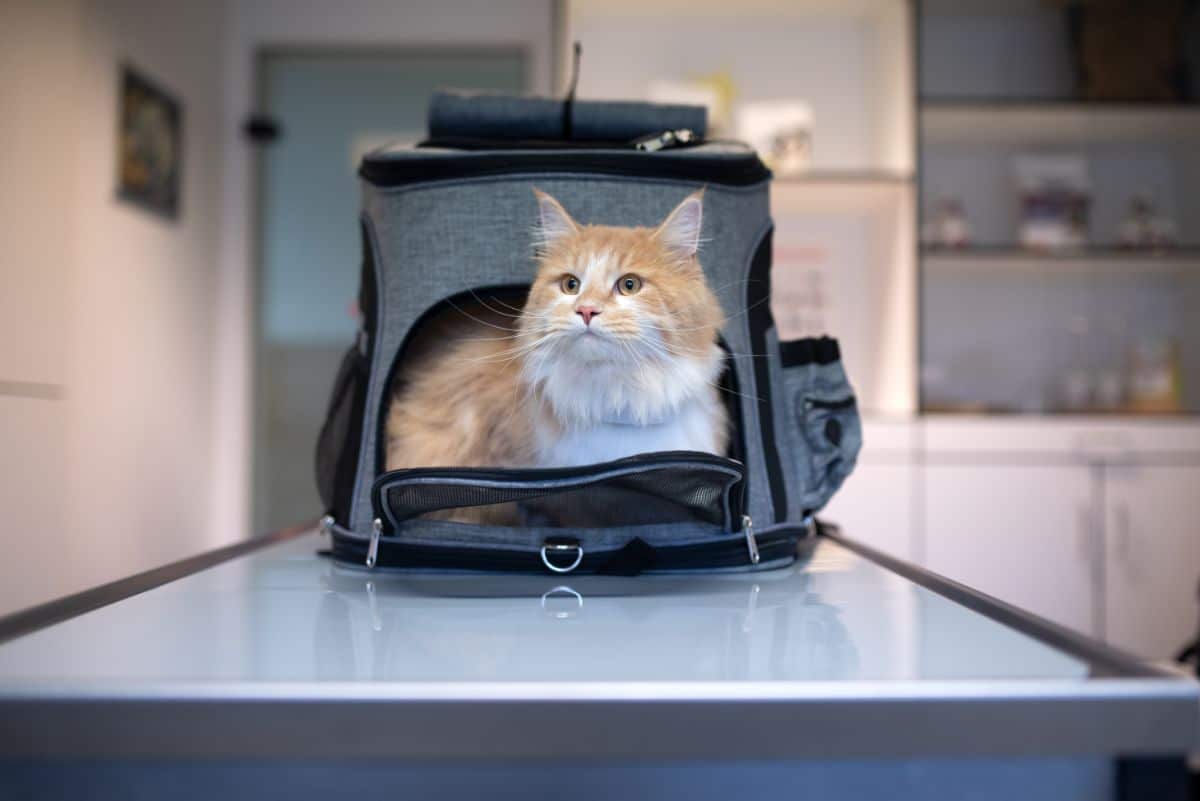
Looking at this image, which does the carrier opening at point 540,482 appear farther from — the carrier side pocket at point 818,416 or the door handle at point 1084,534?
the door handle at point 1084,534

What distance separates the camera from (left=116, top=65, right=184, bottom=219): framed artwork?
8.04 ft

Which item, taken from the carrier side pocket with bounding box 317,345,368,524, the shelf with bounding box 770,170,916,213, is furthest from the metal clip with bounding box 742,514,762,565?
the shelf with bounding box 770,170,916,213

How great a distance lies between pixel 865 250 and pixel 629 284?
2.07m

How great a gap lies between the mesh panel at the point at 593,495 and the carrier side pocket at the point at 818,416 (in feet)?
0.61

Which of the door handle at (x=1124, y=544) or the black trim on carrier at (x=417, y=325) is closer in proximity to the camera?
the black trim on carrier at (x=417, y=325)

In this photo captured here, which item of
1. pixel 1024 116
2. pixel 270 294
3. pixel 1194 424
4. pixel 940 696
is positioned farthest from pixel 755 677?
pixel 270 294

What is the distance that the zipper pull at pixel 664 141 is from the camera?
3.03ft

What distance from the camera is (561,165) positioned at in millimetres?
884

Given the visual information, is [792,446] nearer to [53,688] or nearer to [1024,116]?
[53,688]

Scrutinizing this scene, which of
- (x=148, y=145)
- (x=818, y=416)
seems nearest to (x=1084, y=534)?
(x=818, y=416)

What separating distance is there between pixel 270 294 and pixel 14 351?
1.29 metres

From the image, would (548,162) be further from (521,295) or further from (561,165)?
(521,295)

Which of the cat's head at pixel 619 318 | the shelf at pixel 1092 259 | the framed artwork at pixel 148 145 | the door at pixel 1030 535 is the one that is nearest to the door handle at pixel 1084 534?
the door at pixel 1030 535

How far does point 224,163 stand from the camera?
3.10 metres
